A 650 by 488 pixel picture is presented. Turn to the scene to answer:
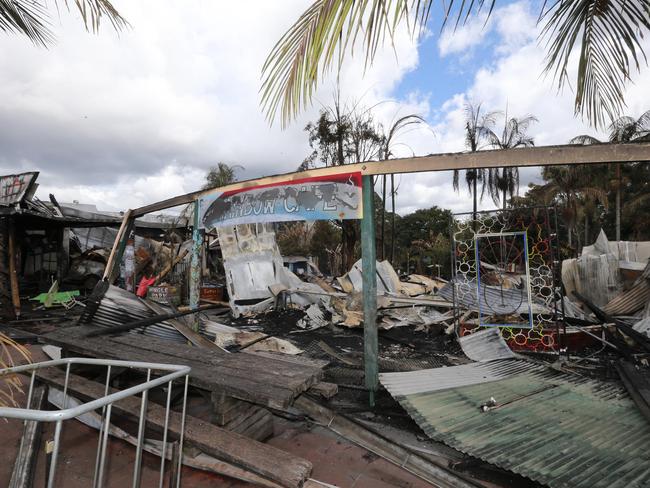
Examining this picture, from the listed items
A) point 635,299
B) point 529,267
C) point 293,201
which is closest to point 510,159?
point 293,201

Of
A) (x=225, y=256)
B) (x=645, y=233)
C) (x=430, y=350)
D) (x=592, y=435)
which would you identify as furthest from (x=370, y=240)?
(x=645, y=233)

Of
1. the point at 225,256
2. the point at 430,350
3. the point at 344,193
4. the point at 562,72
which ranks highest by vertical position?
the point at 562,72

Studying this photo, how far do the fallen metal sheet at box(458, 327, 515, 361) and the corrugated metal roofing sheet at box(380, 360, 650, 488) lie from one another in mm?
729

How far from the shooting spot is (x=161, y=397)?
3984 mm

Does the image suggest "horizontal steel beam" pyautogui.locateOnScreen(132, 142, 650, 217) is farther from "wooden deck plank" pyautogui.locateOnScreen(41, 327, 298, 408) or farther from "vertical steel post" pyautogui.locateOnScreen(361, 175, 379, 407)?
"wooden deck plank" pyautogui.locateOnScreen(41, 327, 298, 408)

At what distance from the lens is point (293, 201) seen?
13.4 ft

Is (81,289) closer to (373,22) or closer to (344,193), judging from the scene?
(344,193)

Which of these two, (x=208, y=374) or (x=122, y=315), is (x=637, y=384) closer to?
(x=208, y=374)

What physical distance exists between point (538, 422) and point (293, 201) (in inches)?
124

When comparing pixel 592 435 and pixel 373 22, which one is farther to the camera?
pixel 592 435

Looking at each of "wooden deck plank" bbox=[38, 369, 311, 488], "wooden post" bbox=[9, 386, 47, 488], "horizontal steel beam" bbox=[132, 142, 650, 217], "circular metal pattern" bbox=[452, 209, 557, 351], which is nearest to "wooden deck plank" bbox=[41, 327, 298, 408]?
"wooden deck plank" bbox=[38, 369, 311, 488]

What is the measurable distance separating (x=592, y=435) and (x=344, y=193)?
293 cm

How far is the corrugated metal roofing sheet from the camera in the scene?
2328 millimetres

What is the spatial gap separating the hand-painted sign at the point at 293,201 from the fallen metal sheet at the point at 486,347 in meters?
3.08
